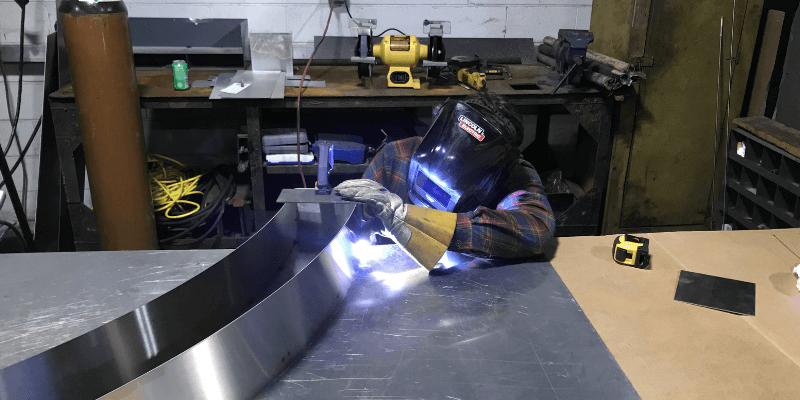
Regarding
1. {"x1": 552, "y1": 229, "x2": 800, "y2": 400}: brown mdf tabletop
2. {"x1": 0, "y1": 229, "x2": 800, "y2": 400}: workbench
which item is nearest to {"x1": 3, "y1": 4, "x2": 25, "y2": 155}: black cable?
{"x1": 0, "y1": 229, "x2": 800, "y2": 400}: workbench

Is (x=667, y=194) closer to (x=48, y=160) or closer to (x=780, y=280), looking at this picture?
(x=780, y=280)

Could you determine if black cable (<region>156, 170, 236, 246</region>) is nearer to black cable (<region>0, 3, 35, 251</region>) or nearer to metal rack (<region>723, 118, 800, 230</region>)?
black cable (<region>0, 3, 35, 251</region>)

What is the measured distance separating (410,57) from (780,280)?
5.57 ft

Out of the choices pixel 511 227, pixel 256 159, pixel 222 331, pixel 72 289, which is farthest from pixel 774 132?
pixel 72 289

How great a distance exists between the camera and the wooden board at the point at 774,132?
8.01 feet

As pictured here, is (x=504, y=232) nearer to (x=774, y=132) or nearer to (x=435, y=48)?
(x=435, y=48)

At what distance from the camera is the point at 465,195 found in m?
1.59

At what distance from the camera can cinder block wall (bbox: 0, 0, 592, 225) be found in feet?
9.79

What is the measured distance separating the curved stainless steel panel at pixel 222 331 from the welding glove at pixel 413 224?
61mm

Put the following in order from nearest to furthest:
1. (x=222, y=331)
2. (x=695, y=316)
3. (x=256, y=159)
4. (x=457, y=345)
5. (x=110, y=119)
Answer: (x=222, y=331) → (x=457, y=345) → (x=695, y=316) → (x=110, y=119) → (x=256, y=159)

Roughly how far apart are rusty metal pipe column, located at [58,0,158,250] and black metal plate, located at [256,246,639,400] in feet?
5.05

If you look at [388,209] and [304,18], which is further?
[304,18]

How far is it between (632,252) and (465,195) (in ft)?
1.47

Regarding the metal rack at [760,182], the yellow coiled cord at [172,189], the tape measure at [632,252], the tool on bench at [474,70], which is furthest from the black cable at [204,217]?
the metal rack at [760,182]
